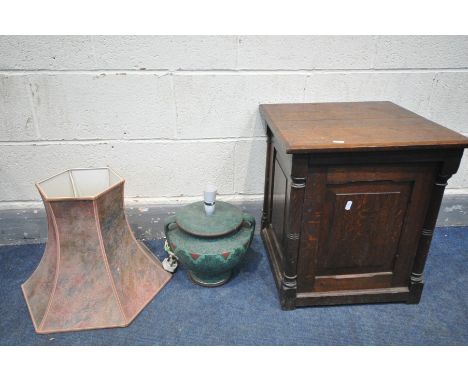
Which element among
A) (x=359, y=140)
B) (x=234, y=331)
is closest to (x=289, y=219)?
(x=359, y=140)

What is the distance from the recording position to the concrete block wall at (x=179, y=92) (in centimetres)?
158

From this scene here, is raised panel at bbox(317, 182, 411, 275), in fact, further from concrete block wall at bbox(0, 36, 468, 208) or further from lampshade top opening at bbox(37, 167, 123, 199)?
lampshade top opening at bbox(37, 167, 123, 199)

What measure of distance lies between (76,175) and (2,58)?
22.5 inches

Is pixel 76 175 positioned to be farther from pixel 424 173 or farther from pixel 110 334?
pixel 424 173

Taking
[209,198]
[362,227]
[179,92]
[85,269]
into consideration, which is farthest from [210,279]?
[179,92]

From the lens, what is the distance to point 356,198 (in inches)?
51.3

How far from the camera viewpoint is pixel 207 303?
4.99 ft

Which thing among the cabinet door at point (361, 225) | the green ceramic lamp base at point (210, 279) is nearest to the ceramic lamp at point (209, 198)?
the green ceramic lamp base at point (210, 279)

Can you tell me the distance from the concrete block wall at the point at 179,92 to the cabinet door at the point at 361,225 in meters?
0.59

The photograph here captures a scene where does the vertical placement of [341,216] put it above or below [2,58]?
below

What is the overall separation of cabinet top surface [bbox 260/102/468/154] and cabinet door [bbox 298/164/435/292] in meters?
0.10

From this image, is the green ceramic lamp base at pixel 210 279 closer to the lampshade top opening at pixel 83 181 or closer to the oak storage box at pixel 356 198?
the oak storage box at pixel 356 198

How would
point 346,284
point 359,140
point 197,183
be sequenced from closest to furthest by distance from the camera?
point 359,140
point 346,284
point 197,183

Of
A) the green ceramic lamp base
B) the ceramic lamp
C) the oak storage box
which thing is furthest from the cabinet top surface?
the green ceramic lamp base
